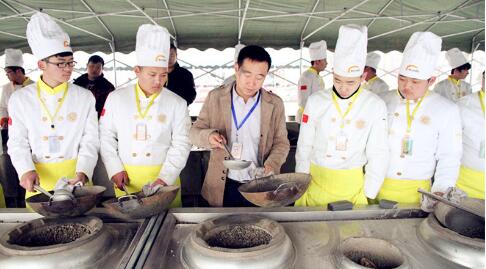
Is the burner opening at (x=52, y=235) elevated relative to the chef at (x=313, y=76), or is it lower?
lower

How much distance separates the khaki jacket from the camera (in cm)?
179

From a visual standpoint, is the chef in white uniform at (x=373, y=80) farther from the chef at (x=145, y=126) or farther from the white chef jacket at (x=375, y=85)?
the chef at (x=145, y=126)

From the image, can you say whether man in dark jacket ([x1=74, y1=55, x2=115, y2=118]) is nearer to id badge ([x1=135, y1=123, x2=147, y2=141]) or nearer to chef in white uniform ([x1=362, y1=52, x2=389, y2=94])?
id badge ([x1=135, y1=123, x2=147, y2=141])

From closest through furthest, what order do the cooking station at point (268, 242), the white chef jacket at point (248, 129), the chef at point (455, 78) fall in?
the cooking station at point (268, 242) < the white chef jacket at point (248, 129) < the chef at point (455, 78)

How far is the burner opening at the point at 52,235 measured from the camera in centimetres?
104

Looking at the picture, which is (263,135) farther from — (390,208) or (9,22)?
(9,22)

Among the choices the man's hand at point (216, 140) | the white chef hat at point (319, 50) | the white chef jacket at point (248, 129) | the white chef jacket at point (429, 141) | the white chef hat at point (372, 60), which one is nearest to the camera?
the man's hand at point (216, 140)

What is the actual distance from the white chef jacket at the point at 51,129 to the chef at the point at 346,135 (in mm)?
1086

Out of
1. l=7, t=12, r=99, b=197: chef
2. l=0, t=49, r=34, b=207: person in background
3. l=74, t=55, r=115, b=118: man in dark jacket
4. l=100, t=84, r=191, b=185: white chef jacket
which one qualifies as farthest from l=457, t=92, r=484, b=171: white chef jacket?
l=74, t=55, r=115, b=118: man in dark jacket

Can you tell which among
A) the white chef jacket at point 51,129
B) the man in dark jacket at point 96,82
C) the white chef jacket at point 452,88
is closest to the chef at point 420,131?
the white chef jacket at point 51,129

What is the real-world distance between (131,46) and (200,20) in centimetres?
154

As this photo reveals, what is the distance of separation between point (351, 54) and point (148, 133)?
106 cm

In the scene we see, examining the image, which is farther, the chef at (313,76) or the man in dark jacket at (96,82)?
the chef at (313,76)

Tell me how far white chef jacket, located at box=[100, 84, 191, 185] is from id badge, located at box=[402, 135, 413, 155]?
1068 mm
